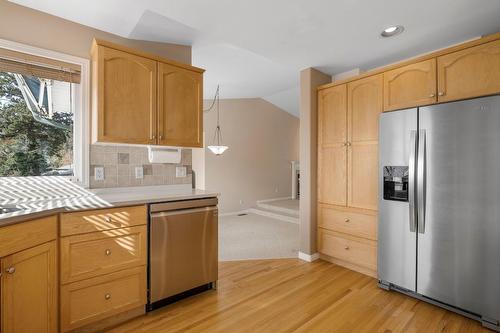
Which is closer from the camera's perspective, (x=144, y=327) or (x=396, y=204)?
(x=144, y=327)

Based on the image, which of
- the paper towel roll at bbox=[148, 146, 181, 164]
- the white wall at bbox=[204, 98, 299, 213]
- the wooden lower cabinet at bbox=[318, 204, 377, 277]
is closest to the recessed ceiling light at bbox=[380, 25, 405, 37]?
the wooden lower cabinet at bbox=[318, 204, 377, 277]

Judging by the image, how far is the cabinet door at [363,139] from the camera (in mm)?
2750

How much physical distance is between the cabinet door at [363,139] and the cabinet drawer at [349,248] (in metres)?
0.41

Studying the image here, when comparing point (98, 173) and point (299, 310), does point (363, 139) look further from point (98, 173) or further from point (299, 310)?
point (98, 173)

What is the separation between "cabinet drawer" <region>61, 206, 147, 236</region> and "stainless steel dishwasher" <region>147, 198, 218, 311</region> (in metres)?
0.11

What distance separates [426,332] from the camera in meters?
1.90

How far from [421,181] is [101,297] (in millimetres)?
2715

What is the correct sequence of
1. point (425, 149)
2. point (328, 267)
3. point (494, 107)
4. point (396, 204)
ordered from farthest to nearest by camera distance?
point (328, 267) < point (396, 204) < point (425, 149) < point (494, 107)

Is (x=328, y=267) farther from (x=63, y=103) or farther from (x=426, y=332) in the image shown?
(x=63, y=103)

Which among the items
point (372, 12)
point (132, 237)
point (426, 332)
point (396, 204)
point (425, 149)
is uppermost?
point (372, 12)

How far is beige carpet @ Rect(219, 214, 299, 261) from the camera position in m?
3.57

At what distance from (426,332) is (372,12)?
2.45 meters

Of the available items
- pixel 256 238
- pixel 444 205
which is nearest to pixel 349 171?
pixel 444 205

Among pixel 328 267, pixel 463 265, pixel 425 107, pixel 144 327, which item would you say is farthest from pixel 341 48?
pixel 144 327
